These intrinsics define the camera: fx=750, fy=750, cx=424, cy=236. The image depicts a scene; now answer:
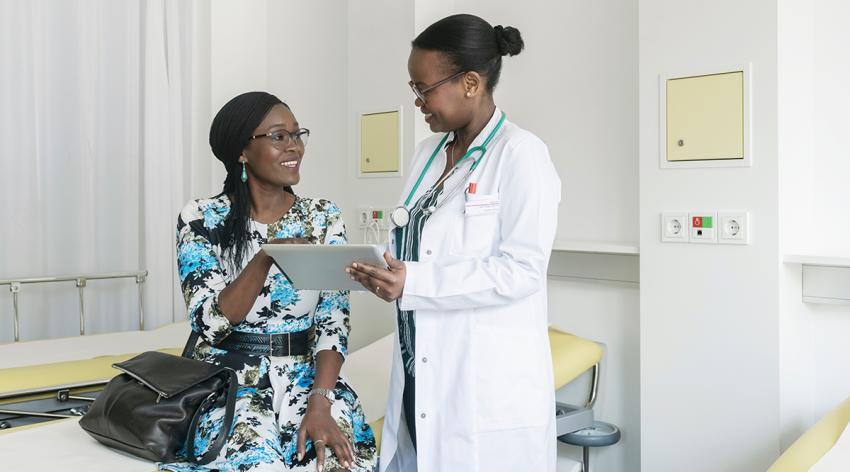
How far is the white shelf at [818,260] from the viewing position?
227 centimetres

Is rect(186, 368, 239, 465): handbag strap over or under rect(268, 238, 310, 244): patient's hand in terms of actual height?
under

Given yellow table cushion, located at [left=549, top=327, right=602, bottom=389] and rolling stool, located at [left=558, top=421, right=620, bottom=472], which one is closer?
yellow table cushion, located at [left=549, top=327, right=602, bottom=389]

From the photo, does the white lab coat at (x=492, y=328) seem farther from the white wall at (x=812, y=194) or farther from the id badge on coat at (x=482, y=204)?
the white wall at (x=812, y=194)

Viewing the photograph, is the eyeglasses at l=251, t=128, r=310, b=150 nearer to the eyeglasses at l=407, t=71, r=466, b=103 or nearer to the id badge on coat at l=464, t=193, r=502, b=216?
the eyeglasses at l=407, t=71, r=466, b=103

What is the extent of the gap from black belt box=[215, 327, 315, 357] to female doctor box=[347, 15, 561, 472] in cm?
39

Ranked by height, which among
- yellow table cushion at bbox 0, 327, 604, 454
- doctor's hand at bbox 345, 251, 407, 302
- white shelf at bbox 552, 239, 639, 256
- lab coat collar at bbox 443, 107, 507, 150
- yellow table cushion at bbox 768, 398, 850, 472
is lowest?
yellow table cushion at bbox 768, 398, 850, 472

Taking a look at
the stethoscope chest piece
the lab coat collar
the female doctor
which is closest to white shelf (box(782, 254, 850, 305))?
the female doctor

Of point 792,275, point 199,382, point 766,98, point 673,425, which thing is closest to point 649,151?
A: point 766,98

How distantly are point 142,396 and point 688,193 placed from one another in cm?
185

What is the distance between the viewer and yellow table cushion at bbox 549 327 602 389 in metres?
2.73

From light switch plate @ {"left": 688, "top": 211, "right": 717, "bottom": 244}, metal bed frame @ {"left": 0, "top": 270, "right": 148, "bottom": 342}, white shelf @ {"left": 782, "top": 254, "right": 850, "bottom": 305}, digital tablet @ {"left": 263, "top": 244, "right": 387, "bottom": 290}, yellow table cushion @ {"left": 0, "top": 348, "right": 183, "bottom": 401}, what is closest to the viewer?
digital tablet @ {"left": 263, "top": 244, "right": 387, "bottom": 290}

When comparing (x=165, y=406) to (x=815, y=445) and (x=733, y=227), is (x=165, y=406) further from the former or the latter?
(x=733, y=227)

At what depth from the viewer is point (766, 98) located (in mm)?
2377

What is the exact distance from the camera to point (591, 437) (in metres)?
2.85
